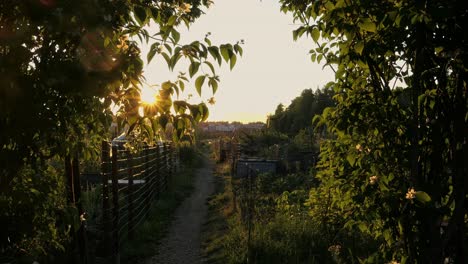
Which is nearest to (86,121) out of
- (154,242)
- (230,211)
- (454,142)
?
(454,142)

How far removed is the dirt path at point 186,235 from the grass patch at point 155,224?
164 mm

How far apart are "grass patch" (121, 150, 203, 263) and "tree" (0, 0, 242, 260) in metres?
6.30

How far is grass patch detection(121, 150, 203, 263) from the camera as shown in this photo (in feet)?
27.6

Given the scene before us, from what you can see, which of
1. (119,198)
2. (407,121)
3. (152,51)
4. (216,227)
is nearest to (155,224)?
(119,198)

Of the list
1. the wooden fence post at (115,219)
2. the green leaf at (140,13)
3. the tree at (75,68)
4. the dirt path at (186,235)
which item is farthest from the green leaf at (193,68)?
the dirt path at (186,235)

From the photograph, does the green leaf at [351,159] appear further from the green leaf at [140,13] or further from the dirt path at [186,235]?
the dirt path at [186,235]

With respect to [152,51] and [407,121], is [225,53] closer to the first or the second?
[152,51]

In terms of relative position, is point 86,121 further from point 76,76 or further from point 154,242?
point 154,242

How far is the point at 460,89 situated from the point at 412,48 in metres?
0.35

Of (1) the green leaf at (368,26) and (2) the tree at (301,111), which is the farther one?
(2) the tree at (301,111)

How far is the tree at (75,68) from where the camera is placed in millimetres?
1727

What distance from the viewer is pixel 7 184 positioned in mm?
2150

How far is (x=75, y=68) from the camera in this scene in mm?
1739

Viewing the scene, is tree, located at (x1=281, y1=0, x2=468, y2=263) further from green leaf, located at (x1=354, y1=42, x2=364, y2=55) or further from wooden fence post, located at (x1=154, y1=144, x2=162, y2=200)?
wooden fence post, located at (x1=154, y1=144, x2=162, y2=200)
